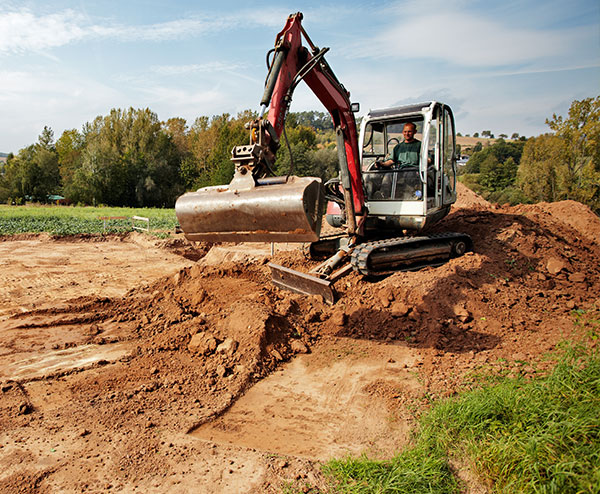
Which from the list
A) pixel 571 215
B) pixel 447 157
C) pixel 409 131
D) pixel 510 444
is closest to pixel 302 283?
pixel 409 131

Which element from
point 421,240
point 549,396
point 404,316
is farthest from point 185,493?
point 421,240

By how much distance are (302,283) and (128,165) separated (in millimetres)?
50101

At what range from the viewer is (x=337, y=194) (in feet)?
26.8

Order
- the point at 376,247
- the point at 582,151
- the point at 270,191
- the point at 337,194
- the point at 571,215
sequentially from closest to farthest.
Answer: the point at 270,191 → the point at 376,247 → the point at 337,194 → the point at 571,215 → the point at 582,151

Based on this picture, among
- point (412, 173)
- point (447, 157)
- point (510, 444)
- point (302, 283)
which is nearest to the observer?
point (510, 444)

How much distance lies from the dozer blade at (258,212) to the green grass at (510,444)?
2146mm

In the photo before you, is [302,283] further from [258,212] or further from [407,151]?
[407,151]

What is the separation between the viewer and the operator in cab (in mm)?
7646

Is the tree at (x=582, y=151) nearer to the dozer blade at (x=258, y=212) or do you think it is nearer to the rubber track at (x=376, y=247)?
the rubber track at (x=376, y=247)

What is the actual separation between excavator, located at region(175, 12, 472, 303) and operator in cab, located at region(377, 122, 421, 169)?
11cm

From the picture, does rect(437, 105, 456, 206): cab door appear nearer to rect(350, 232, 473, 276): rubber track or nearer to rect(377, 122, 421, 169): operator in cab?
rect(377, 122, 421, 169): operator in cab

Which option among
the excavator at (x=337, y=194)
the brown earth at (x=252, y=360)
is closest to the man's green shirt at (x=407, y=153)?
the excavator at (x=337, y=194)

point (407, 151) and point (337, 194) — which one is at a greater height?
point (407, 151)

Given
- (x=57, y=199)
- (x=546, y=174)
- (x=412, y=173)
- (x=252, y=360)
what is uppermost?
(x=546, y=174)
